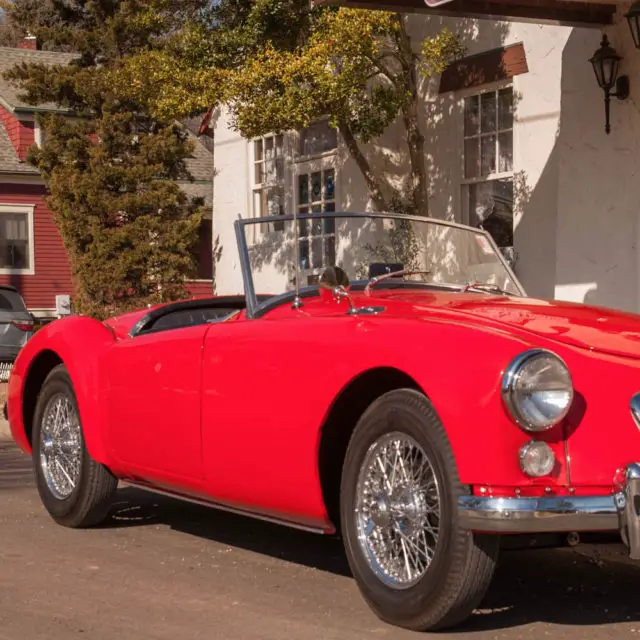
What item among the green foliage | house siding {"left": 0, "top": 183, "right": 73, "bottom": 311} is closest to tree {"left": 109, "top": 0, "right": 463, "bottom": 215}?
the green foliage

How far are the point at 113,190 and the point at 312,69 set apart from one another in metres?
14.3

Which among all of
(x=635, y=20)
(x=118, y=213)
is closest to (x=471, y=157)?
(x=635, y=20)

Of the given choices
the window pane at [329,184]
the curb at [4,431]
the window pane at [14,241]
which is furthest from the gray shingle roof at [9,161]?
the curb at [4,431]

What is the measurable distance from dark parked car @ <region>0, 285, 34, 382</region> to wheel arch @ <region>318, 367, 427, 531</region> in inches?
471

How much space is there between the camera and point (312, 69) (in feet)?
40.2

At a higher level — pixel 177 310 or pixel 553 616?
pixel 177 310

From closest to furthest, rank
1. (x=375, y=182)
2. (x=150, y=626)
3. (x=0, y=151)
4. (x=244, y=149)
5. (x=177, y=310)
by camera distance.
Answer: (x=150, y=626) < (x=177, y=310) < (x=375, y=182) < (x=244, y=149) < (x=0, y=151)

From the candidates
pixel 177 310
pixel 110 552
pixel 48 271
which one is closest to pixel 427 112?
pixel 177 310

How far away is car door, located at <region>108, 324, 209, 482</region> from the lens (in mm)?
5184

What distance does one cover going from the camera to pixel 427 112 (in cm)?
1466

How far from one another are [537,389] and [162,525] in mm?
2965

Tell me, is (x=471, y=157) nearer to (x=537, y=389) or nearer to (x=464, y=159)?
(x=464, y=159)

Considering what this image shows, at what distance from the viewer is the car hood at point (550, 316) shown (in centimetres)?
423

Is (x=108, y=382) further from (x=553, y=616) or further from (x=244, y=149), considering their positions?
(x=244, y=149)
